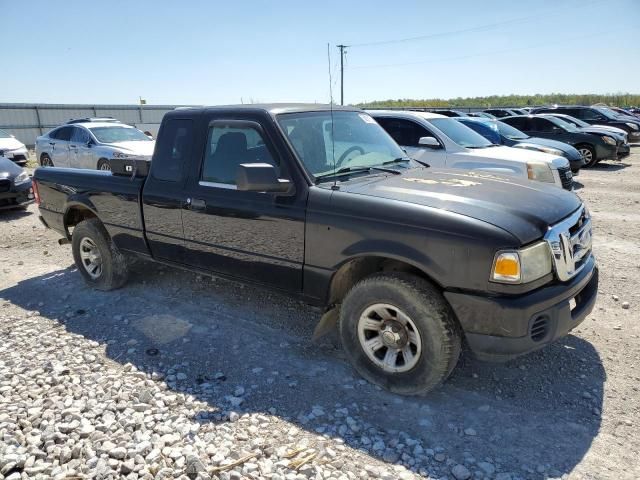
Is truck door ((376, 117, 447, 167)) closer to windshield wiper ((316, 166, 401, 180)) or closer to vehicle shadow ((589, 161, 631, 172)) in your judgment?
windshield wiper ((316, 166, 401, 180))

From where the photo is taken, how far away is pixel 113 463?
8.77 feet

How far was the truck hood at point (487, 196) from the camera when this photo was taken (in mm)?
2920

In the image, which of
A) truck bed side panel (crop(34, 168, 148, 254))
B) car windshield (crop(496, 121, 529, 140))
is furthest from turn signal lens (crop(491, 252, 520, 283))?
car windshield (crop(496, 121, 529, 140))

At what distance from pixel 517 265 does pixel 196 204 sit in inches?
103

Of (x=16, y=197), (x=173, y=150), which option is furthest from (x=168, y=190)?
(x=16, y=197)

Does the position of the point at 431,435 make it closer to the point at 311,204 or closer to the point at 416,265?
the point at 416,265

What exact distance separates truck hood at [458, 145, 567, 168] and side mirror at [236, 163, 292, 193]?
5795mm

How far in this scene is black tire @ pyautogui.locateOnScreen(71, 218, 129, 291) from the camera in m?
5.14

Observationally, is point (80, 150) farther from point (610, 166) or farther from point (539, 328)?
point (610, 166)

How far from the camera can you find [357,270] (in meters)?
3.57

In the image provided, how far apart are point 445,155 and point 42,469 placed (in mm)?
7371

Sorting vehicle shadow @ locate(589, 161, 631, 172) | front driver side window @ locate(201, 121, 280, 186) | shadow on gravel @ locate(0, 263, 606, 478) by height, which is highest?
front driver side window @ locate(201, 121, 280, 186)

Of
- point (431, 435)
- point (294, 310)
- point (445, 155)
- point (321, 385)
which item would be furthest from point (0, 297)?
point (445, 155)

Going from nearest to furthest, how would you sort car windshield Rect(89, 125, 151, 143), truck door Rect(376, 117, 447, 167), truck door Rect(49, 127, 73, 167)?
1. truck door Rect(376, 117, 447, 167)
2. car windshield Rect(89, 125, 151, 143)
3. truck door Rect(49, 127, 73, 167)
